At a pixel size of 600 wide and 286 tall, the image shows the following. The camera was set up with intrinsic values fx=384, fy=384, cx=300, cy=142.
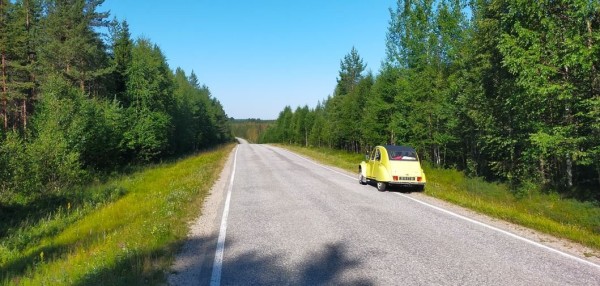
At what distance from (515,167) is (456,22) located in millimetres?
12760

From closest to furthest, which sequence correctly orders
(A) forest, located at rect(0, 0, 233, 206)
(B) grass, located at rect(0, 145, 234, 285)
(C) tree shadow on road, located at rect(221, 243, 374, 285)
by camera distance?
(C) tree shadow on road, located at rect(221, 243, 374, 285)
(B) grass, located at rect(0, 145, 234, 285)
(A) forest, located at rect(0, 0, 233, 206)

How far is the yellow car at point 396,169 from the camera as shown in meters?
14.6

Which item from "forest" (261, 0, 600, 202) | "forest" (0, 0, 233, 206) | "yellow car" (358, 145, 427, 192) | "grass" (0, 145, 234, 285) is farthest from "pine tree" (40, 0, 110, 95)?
"yellow car" (358, 145, 427, 192)

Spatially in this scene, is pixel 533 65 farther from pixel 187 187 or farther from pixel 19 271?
pixel 19 271

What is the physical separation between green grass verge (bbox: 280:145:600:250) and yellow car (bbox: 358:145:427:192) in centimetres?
85

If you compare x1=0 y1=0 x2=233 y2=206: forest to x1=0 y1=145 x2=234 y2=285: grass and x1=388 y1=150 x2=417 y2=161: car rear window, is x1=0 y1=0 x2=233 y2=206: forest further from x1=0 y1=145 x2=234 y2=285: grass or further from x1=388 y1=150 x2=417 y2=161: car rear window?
x1=388 y1=150 x2=417 y2=161: car rear window

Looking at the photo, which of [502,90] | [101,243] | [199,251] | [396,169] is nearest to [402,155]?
[396,169]

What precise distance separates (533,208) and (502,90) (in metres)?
6.09

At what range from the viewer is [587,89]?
13180 mm

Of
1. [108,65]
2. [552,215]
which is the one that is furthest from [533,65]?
[108,65]

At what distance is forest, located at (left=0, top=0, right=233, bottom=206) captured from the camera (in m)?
18.1

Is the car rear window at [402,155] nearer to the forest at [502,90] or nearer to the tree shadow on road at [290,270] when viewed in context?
the forest at [502,90]

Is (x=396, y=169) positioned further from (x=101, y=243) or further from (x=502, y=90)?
(x=101, y=243)

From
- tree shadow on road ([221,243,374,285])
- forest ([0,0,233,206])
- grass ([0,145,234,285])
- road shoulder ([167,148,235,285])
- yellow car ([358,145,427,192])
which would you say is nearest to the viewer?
tree shadow on road ([221,243,374,285])
